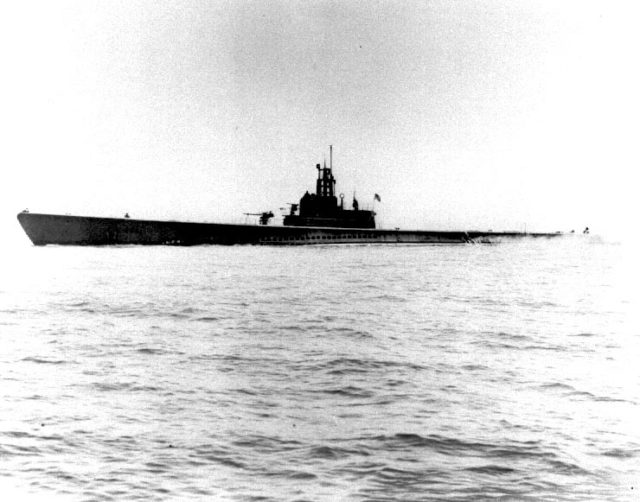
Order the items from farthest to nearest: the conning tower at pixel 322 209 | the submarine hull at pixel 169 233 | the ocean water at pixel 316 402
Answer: the conning tower at pixel 322 209, the submarine hull at pixel 169 233, the ocean water at pixel 316 402

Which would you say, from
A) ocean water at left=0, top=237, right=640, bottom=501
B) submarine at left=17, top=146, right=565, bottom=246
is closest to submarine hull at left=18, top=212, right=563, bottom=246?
submarine at left=17, top=146, right=565, bottom=246

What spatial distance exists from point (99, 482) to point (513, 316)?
14781 millimetres

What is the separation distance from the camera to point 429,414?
8.90 m

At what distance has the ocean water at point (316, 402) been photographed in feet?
21.9

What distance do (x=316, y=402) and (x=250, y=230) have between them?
55.7m

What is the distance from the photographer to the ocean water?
6.66 meters

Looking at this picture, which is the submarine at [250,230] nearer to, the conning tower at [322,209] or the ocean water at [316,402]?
the conning tower at [322,209]

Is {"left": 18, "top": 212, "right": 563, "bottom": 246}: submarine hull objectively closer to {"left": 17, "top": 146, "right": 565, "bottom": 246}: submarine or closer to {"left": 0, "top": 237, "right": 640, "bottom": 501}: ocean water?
{"left": 17, "top": 146, "right": 565, "bottom": 246}: submarine

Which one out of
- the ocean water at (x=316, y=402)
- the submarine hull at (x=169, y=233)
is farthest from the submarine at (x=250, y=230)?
the ocean water at (x=316, y=402)

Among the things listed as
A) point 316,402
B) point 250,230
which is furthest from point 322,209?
point 316,402

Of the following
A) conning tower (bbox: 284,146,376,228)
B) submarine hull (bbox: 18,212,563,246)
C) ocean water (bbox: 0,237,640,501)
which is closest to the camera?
ocean water (bbox: 0,237,640,501)

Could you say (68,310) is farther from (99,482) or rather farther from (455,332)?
(99,482)

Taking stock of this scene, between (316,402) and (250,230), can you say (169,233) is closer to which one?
(250,230)

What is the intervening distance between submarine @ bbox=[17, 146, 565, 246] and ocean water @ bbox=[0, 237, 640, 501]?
36.8 meters
